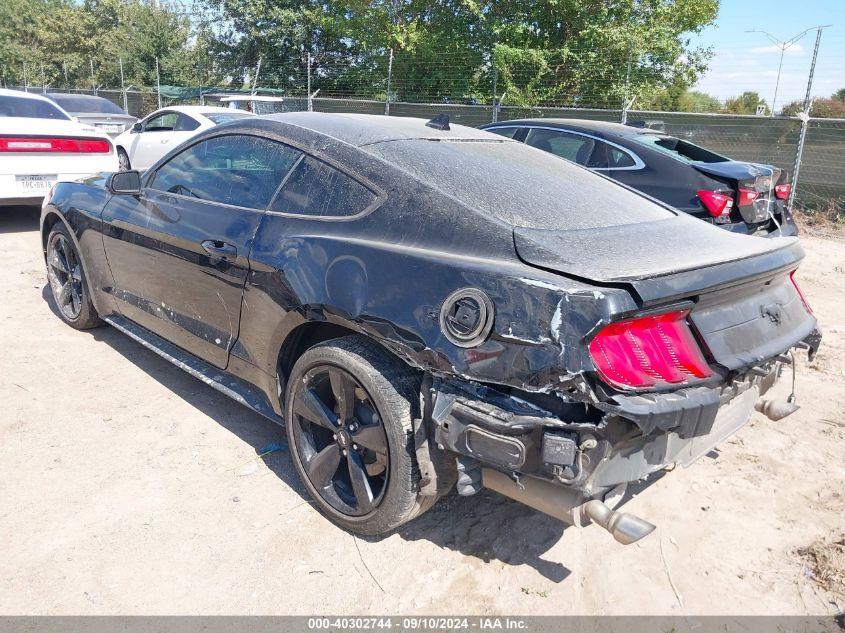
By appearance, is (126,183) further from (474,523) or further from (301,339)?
(474,523)

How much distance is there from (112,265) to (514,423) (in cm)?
306

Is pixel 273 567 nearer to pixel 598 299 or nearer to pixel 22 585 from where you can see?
pixel 22 585

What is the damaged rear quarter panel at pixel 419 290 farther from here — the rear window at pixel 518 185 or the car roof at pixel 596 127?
the car roof at pixel 596 127

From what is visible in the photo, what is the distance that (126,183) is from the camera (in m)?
3.82

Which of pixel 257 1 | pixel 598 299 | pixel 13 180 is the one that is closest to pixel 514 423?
pixel 598 299

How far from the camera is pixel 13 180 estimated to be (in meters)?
7.15

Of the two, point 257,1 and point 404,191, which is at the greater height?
point 257,1

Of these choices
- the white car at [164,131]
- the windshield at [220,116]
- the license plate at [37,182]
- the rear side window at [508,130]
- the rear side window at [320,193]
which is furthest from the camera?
the white car at [164,131]

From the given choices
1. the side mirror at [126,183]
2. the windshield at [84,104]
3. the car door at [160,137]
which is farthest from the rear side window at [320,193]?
the windshield at [84,104]

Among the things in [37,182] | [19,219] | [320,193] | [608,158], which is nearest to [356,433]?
[320,193]

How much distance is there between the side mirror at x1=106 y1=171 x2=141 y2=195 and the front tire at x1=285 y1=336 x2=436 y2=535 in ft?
5.92

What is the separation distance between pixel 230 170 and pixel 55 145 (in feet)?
17.4

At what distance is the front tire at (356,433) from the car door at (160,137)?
822cm

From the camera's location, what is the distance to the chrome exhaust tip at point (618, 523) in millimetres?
2074
